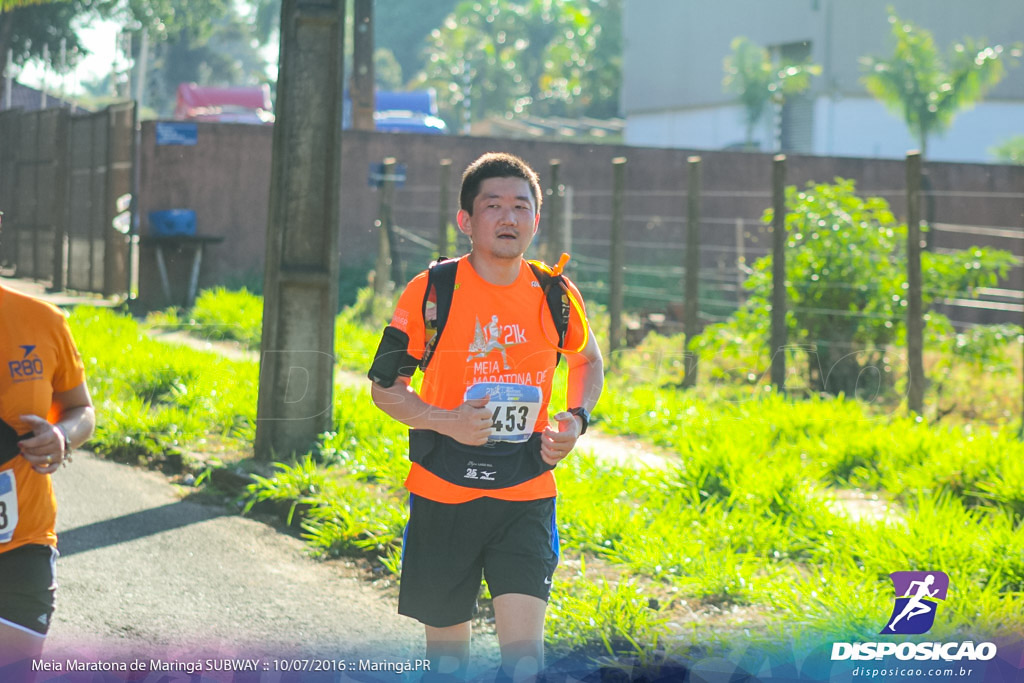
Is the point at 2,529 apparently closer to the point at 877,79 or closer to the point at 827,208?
the point at 827,208

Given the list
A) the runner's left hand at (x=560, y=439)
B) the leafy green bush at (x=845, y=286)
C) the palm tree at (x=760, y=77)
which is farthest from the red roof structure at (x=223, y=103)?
the palm tree at (x=760, y=77)

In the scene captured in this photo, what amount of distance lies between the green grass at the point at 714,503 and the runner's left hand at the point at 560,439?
4.48 feet

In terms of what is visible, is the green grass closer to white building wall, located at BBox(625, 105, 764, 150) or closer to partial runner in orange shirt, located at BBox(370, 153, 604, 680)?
partial runner in orange shirt, located at BBox(370, 153, 604, 680)

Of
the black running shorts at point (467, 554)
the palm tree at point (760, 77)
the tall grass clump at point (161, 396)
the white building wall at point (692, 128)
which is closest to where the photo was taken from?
the black running shorts at point (467, 554)

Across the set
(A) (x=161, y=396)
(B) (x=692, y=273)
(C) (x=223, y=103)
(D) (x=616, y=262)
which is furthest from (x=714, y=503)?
(C) (x=223, y=103)

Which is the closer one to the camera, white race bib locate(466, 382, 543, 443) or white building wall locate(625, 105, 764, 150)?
white race bib locate(466, 382, 543, 443)

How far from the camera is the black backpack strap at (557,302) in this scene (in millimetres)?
3369

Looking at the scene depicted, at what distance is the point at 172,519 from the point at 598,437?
10.2 ft

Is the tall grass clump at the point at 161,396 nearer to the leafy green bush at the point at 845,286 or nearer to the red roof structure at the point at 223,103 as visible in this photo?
the leafy green bush at the point at 845,286

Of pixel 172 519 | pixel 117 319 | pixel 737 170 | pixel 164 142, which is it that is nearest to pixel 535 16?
pixel 737 170

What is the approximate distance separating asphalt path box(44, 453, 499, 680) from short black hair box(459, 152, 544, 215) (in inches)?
73.3

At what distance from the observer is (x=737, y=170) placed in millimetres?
22500

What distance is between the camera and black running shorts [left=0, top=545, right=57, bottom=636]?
115 inches

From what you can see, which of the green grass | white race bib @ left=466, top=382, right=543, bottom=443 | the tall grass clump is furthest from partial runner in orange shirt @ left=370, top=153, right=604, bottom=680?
the tall grass clump
